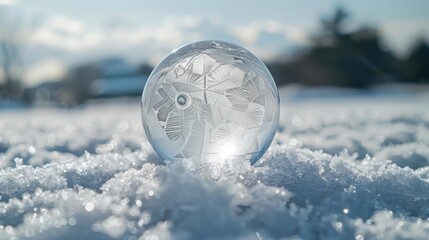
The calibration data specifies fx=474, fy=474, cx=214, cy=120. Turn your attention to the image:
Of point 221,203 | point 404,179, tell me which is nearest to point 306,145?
point 404,179

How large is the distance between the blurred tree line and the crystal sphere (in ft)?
106

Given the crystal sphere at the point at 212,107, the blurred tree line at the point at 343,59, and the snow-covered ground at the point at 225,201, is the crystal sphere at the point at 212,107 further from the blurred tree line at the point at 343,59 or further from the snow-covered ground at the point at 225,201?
the blurred tree line at the point at 343,59

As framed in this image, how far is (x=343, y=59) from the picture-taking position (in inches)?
1329

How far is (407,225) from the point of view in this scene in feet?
5.07

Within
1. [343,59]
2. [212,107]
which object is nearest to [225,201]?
[212,107]

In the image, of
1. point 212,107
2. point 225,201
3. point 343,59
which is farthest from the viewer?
point 343,59

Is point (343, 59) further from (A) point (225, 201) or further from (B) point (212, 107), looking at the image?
(A) point (225, 201)

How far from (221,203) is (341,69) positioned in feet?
110

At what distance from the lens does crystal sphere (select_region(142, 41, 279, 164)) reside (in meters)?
2.19

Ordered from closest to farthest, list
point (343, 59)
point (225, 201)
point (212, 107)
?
point (225, 201) → point (212, 107) → point (343, 59)

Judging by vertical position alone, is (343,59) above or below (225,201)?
below

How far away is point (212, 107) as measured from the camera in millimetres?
2219

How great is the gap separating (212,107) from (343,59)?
1304 inches

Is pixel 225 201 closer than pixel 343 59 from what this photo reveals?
Yes
